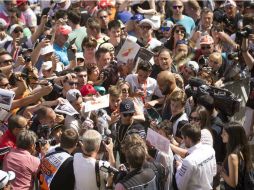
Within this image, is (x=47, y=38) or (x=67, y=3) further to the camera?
(x=67, y=3)

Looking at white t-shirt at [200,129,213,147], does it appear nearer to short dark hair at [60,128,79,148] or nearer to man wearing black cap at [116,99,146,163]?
man wearing black cap at [116,99,146,163]

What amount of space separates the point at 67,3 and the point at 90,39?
2.96 m

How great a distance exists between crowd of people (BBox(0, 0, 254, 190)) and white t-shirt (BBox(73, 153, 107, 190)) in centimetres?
1

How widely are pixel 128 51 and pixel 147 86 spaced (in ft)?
2.23

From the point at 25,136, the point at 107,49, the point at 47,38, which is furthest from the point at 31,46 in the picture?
the point at 25,136

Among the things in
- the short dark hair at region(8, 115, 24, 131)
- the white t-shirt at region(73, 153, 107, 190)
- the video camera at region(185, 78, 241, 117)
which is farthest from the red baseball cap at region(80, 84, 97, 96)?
the white t-shirt at region(73, 153, 107, 190)

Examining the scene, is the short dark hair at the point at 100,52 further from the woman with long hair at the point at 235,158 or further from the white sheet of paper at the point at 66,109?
the woman with long hair at the point at 235,158

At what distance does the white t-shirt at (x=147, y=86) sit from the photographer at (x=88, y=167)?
3025 millimetres

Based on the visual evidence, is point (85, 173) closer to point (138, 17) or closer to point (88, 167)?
point (88, 167)

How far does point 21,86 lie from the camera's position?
9.83 metres

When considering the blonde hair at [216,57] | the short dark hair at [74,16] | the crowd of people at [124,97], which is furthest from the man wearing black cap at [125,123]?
the short dark hair at [74,16]

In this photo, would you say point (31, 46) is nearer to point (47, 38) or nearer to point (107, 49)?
point (47, 38)

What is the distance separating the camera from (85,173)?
291 inches

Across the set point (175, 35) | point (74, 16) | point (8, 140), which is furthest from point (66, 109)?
point (74, 16)
